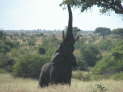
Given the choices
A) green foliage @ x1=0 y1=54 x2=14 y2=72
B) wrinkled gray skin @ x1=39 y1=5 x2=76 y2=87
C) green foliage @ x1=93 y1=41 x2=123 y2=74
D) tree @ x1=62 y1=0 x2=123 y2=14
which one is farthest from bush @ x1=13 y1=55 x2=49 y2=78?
tree @ x1=62 y1=0 x2=123 y2=14

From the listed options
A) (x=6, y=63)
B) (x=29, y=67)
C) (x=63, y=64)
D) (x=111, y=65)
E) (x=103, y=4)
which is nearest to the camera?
(x=103, y=4)

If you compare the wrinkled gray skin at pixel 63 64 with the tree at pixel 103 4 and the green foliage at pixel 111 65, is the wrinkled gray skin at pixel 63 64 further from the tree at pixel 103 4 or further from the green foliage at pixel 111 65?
the green foliage at pixel 111 65

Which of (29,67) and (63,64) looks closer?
(63,64)

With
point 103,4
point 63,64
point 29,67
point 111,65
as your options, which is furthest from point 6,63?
point 103,4

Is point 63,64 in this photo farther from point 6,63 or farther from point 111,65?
point 6,63

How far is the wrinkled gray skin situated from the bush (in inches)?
934

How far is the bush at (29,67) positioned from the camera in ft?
124

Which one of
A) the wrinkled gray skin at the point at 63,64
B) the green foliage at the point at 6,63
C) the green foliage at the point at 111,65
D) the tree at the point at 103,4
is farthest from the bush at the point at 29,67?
the tree at the point at 103,4

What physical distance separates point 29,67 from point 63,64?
2480 cm

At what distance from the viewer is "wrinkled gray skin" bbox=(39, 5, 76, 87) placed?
1352cm

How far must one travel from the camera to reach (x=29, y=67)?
38094 mm

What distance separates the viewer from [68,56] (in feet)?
A: 45.6

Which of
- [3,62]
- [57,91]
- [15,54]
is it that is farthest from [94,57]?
[57,91]

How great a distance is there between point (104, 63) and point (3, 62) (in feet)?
53.3
